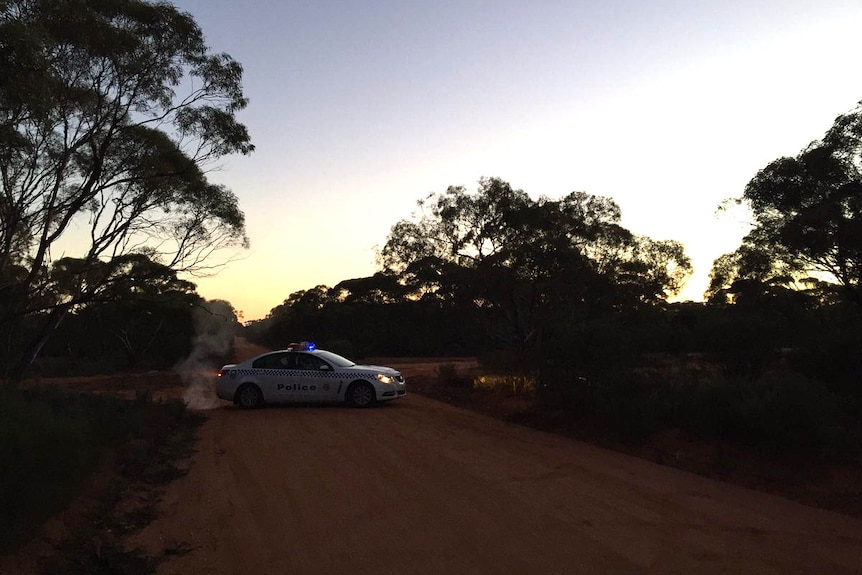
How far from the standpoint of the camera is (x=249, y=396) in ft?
53.1

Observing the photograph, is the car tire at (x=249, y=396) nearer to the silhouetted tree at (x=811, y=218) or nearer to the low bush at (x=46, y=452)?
the low bush at (x=46, y=452)

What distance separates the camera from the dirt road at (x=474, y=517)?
16.7 ft

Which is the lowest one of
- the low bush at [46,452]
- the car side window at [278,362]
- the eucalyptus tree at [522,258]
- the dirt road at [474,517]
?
the dirt road at [474,517]

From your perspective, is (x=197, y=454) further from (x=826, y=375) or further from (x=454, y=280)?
(x=826, y=375)

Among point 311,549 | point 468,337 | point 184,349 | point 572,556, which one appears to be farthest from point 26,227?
point 468,337

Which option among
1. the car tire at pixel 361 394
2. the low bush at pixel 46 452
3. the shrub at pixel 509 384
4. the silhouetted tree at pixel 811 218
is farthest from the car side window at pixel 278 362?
the silhouetted tree at pixel 811 218

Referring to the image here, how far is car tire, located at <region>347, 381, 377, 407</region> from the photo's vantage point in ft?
51.4

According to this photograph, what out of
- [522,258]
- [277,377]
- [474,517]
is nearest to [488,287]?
[522,258]

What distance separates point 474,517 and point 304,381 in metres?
10.4

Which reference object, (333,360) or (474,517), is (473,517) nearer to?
(474,517)

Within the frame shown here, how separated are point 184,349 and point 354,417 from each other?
131ft

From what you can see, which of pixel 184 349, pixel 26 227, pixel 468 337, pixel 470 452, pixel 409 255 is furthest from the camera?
pixel 468 337

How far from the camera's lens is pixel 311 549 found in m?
5.38

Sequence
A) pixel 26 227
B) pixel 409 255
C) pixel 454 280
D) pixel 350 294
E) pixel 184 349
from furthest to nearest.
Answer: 1. pixel 350 294
2. pixel 184 349
3. pixel 409 255
4. pixel 454 280
5. pixel 26 227
